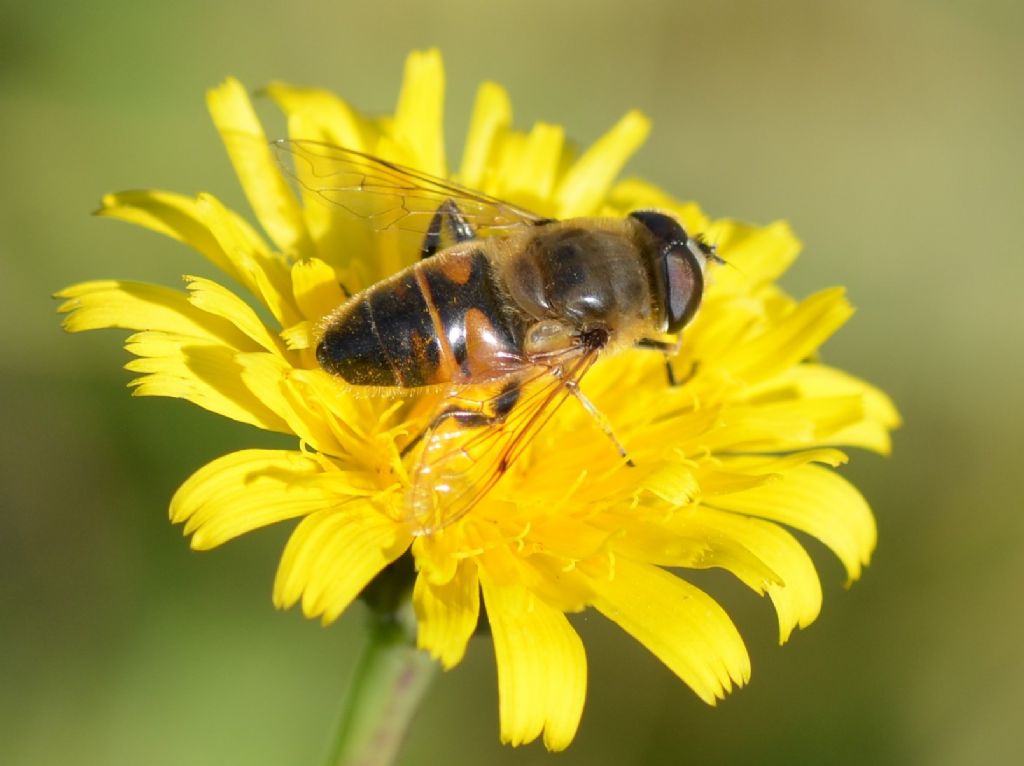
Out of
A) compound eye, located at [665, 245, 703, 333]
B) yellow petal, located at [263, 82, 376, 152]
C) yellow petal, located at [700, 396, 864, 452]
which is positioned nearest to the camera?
compound eye, located at [665, 245, 703, 333]

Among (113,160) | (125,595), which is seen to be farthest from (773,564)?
(113,160)

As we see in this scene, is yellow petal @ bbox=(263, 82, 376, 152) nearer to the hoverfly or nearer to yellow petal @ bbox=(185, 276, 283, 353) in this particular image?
the hoverfly

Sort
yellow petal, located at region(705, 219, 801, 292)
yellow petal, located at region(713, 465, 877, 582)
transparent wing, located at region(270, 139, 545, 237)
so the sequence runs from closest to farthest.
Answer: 1. yellow petal, located at region(713, 465, 877, 582)
2. transparent wing, located at region(270, 139, 545, 237)
3. yellow petal, located at region(705, 219, 801, 292)

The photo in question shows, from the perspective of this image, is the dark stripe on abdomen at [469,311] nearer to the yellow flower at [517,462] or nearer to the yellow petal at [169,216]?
the yellow flower at [517,462]

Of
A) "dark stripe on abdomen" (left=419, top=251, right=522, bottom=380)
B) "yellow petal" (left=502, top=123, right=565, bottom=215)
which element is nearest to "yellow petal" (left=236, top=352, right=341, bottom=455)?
"dark stripe on abdomen" (left=419, top=251, right=522, bottom=380)

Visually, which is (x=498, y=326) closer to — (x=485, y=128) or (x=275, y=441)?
(x=485, y=128)

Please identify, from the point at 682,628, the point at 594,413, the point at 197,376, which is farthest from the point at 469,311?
the point at 682,628
